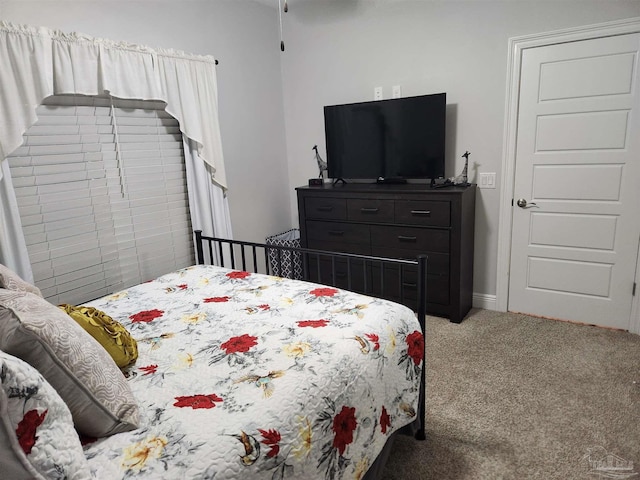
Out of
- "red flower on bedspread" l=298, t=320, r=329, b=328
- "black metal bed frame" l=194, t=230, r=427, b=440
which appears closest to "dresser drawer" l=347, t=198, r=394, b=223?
"black metal bed frame" l=194, t=230, r=427, b=440

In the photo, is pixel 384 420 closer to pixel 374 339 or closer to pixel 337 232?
pixel 374 339

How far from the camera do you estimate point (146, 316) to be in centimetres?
188

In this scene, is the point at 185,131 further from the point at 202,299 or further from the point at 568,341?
the point at 568,341

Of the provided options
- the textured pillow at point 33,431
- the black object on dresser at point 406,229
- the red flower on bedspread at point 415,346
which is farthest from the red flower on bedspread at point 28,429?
the black object on dresser at point 406,229

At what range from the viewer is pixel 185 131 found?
3074 mm

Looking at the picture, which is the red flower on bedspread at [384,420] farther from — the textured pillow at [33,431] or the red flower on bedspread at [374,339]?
the textured pillow at [33,431]

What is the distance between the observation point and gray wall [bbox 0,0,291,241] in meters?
2.69

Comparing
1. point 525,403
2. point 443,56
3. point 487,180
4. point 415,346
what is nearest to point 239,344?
point 415,346

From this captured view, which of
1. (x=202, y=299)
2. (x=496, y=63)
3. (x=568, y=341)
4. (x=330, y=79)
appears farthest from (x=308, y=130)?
(x=568, y=341)

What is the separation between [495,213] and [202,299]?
235 cm

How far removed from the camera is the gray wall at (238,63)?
2688 mm

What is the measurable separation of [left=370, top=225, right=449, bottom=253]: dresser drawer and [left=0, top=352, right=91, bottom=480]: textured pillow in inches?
104

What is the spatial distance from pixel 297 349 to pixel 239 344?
24 cm

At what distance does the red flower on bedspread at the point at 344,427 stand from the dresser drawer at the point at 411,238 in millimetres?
1987
